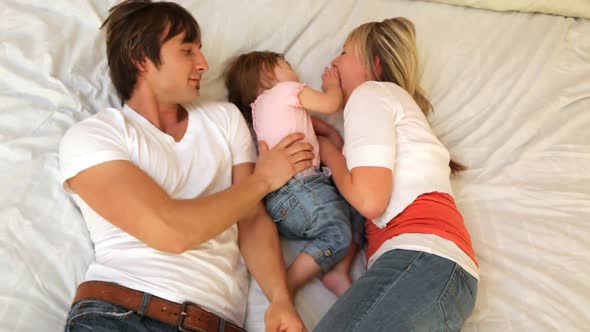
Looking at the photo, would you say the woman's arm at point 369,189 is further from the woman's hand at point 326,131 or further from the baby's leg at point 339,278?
the woman's hand at point 326,131

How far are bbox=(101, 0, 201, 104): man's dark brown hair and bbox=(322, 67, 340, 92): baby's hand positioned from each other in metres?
0.39

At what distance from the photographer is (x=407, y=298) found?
103 centimetres

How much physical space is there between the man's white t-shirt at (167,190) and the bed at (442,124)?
89mm

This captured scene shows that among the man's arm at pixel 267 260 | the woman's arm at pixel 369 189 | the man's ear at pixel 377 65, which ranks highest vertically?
the man's ear at pixel 377 65

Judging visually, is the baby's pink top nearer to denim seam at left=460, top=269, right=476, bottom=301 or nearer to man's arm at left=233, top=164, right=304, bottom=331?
man's arm at left=233, top=164, right=304, bottom=331

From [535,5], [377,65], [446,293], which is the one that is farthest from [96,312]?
[535,5]

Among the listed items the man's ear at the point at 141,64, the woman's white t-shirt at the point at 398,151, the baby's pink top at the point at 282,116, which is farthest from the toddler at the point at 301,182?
the man's ear at the point at 141,64

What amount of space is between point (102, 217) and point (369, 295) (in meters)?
0.58

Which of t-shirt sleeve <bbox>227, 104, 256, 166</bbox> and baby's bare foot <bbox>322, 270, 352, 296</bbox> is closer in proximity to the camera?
baby's bare foot <bbox>322, 270, 352, 296</bbox>

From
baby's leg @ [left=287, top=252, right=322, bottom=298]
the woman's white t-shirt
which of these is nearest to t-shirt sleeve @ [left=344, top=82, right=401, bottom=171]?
the woman's white t-shirt

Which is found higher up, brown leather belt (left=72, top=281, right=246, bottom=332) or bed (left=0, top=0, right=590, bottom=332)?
bed (left=0, top=0, right=590, bottom=332)

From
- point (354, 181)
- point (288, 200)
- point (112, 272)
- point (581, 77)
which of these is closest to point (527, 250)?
point (354, 181)

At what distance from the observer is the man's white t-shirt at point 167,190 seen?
1067mm

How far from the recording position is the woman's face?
1.45m
